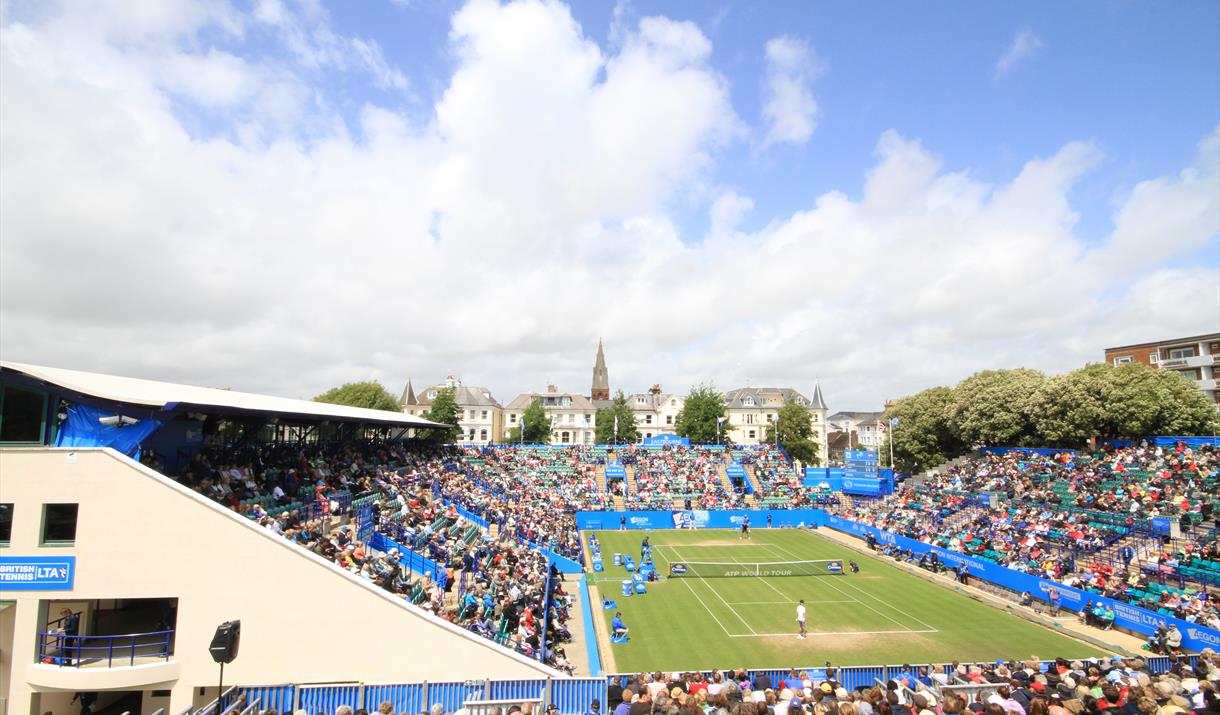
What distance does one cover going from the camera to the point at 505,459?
61.1 m

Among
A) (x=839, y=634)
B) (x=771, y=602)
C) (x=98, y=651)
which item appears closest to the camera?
(x=98, y=651)

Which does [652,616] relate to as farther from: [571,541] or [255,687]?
[255,687]

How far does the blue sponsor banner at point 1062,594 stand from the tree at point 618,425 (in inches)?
2238

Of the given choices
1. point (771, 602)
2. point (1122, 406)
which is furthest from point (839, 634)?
point (1122, 406)

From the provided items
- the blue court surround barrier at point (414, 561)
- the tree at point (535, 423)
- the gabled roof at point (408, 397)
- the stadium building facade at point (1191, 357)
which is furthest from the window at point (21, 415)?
the gabled roof at point (408, 397)

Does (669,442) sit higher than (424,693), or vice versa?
(669,442)

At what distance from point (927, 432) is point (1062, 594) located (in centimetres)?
4147

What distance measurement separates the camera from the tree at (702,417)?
90.8m

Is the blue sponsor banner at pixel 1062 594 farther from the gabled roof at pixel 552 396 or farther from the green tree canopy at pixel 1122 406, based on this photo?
the gabled roof at pixel 552 396

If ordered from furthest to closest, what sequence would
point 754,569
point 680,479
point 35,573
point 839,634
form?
1. point 680,479
2. point 754,569
3. point 839,634
4. point 35,573

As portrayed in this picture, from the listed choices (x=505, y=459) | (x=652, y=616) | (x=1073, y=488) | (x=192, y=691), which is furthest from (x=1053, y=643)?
(x=505, y=459)

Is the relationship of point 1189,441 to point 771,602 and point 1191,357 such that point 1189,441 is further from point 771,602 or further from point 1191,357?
point 1191,357

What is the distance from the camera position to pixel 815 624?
26.6 m

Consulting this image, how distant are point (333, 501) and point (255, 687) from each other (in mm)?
11566
